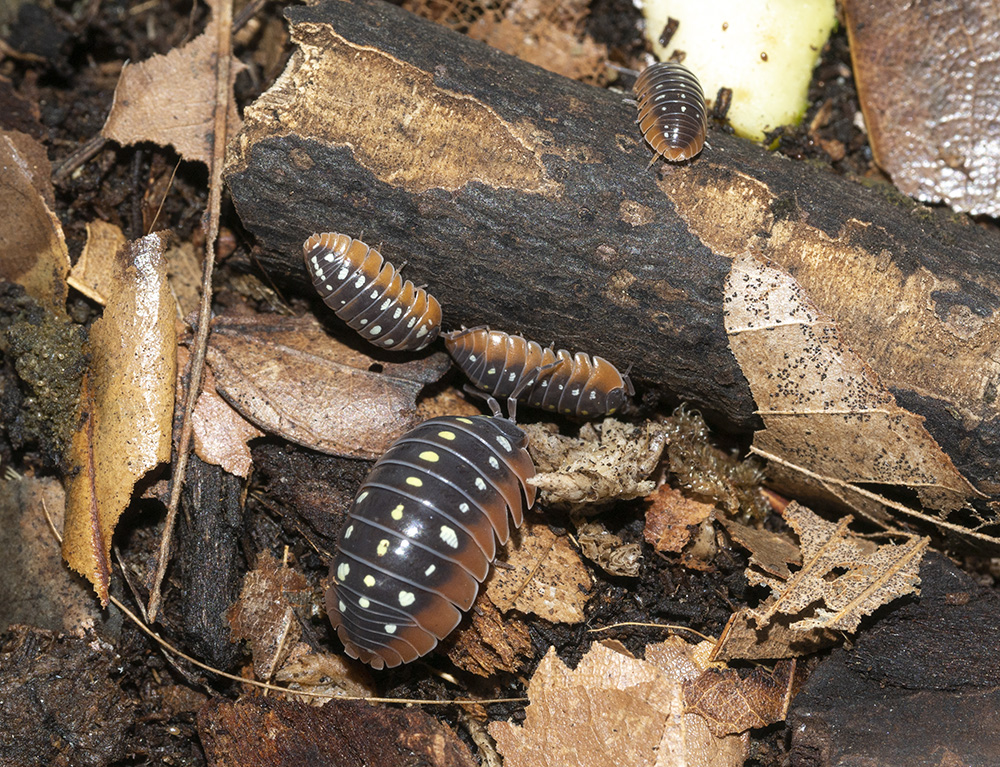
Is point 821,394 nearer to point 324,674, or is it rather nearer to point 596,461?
point 596,461

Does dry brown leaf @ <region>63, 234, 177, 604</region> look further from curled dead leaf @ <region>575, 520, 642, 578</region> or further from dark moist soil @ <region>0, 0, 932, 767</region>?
curled dead leaf @ <region>575, 520, 642, 578</region>

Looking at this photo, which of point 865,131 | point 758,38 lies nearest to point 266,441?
point 758,38

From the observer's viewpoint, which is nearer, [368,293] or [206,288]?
[368,293]

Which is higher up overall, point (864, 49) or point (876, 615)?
point (864, 49)

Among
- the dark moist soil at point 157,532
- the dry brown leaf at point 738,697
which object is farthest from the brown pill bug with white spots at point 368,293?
the dry brown leaf at point 738,697

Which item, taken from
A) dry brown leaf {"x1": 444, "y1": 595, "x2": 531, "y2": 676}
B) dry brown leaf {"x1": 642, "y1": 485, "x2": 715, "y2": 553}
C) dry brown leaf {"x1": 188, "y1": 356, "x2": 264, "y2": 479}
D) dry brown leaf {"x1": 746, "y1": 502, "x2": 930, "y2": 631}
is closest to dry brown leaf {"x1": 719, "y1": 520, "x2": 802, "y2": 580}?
dry brown leaf {"x1": 746, "y1": 502, "x2": 930, "y2": 631}

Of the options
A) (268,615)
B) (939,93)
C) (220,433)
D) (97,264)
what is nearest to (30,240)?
(97,264)

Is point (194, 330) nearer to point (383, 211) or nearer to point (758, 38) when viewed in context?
point (383, 211)
